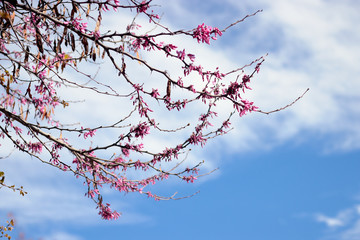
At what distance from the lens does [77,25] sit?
5215mm

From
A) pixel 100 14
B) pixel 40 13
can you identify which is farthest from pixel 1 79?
pixel 100 14

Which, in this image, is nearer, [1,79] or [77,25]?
[77,25]

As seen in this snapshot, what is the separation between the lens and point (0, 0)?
5.32m

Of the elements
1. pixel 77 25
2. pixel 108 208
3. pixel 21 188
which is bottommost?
pixel 108 208

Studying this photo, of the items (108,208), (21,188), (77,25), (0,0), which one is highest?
(0,0)

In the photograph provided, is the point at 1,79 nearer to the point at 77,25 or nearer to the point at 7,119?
the point at 7,119

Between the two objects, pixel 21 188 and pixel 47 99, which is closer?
pixel 47 99

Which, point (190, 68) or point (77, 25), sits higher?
point (77, 25)

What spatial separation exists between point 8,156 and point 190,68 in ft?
15.3

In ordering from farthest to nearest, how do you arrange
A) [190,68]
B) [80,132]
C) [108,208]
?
[108,208] < [80,132] < [190,68]

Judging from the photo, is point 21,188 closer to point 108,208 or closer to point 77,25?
point 108,208

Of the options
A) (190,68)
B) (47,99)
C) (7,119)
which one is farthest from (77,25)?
(7,119)

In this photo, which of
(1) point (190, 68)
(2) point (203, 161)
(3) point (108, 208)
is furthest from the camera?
(3) point (108, 208)

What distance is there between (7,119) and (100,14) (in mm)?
3327
